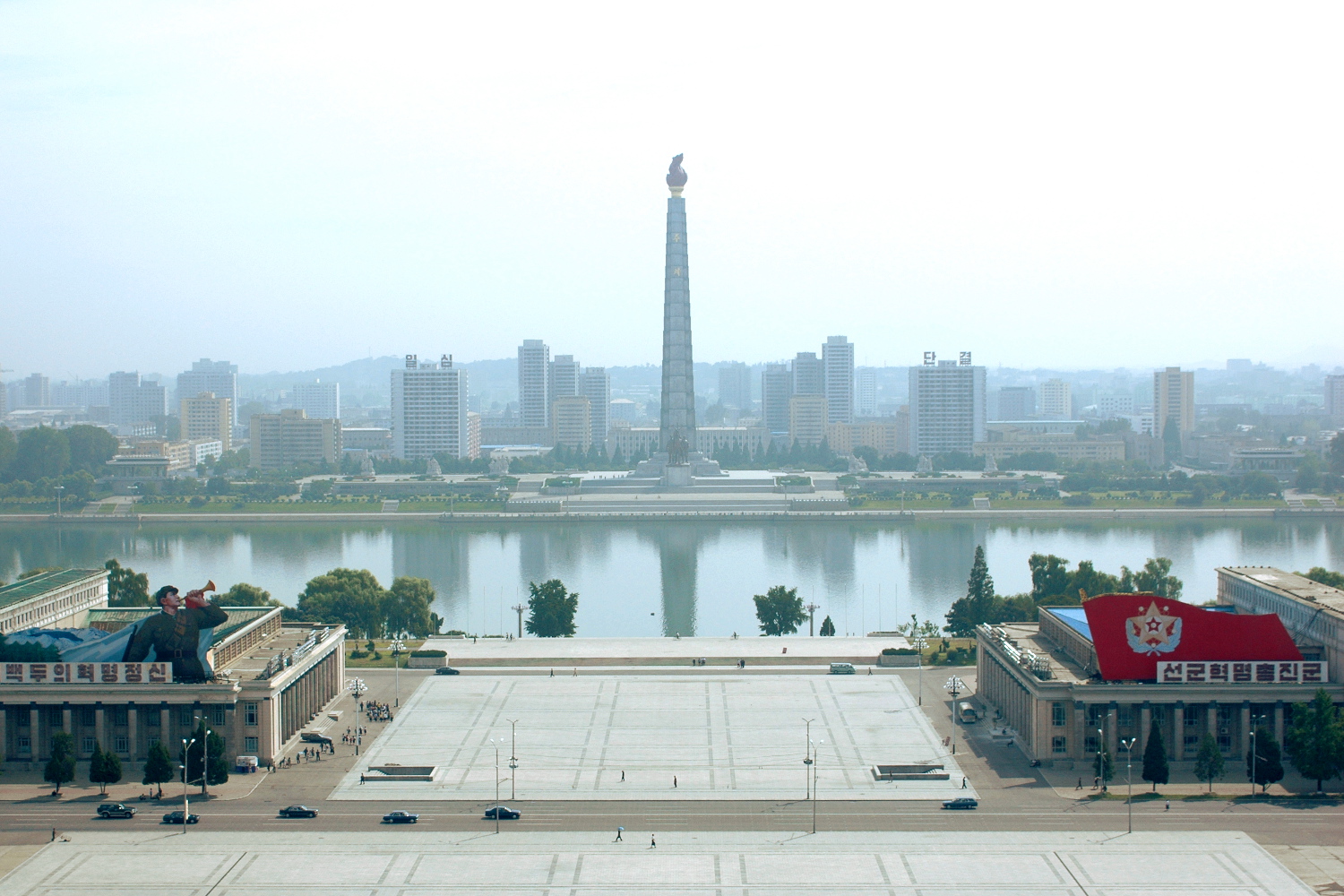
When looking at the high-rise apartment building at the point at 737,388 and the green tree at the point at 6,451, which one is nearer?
the green tree at the point at 6,451

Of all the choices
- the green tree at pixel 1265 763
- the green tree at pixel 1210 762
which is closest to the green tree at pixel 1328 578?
the green tree at pixel 1265 763

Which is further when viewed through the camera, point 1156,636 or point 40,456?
point 40,456

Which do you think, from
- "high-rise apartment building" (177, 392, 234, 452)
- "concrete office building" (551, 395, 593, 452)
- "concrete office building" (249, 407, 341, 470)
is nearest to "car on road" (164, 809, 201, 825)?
"concrete office building" (249, 407, 341, 470)

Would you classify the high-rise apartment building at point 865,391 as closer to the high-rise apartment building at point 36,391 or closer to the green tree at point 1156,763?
the high-rise apartment building at point 36,391

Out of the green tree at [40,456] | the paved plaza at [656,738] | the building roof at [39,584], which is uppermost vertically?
the green tree at [40,456]

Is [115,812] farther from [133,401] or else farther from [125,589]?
Result: [133,401]

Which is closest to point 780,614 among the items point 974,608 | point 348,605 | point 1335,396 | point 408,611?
point 974,608
